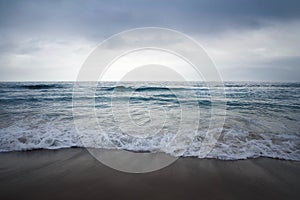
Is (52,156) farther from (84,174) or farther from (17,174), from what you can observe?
A: (84,174)

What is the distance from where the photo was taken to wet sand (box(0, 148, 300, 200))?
296 centimetres

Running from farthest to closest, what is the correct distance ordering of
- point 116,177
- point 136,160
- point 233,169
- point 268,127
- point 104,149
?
point 268,127
point 104,149
point 136,160
point 233,169
point 116,177

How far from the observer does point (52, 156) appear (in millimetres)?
4477

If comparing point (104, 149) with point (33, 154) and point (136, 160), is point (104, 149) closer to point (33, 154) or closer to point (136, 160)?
point (136, 160)

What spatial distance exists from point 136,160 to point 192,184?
62.7 inches

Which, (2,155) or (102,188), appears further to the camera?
(2,155)

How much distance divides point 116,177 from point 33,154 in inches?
104

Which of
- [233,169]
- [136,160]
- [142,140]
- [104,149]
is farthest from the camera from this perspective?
[142,140]

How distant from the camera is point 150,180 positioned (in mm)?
3408

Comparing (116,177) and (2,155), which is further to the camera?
(2,155)

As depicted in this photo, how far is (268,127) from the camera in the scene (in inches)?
276

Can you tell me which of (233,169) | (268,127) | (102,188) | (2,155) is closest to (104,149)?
(102,188)

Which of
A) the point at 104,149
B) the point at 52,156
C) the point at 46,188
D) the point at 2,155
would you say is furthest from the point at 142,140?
the point at 2,155

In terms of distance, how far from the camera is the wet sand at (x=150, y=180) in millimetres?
2961
